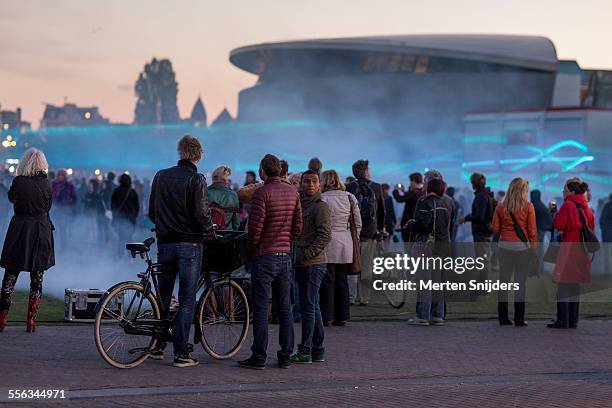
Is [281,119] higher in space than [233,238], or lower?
higher

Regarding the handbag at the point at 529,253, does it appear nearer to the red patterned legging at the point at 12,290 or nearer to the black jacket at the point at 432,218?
the black jacket at the point at 432,218

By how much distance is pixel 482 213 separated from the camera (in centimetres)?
1694

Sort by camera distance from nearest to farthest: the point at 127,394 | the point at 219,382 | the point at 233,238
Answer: the point at 127,394, the point at 219,382, the point at 233,238

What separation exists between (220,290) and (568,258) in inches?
203

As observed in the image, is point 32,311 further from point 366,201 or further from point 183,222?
point 366,201

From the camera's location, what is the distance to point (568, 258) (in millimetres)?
13375

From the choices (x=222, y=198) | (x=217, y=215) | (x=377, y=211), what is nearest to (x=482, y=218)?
(x=377, y=211)

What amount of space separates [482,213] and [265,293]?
803 centimetres

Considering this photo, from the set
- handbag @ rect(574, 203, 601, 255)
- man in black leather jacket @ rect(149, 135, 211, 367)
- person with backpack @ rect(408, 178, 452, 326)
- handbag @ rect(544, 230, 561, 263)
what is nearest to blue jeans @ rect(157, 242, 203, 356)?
man in black leather jacket @ rect(149, 135, 211, 367)

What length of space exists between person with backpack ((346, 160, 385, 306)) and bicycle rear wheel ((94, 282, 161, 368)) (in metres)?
5.05

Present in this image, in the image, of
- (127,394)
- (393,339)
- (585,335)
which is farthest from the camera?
(585,335)

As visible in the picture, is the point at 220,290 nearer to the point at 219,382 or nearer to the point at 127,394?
the point at 219,382

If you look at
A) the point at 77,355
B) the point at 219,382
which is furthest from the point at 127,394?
the point at 77,355

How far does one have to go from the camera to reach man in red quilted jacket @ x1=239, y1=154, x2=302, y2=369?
9398mm
